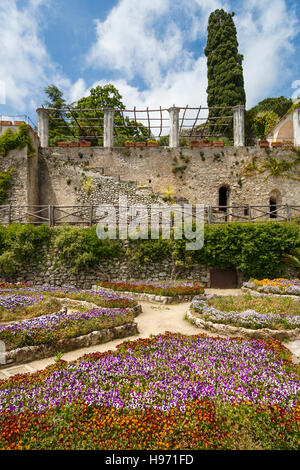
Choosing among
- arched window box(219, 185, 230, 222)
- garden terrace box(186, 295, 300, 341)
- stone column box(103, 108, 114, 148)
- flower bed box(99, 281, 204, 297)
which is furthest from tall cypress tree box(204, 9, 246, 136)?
garden terrace box(186, 295, 300, 341)

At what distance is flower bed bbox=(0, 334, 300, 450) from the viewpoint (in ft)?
9.72

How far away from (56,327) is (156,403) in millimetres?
3646

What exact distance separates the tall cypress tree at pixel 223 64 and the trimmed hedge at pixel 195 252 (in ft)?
71.1

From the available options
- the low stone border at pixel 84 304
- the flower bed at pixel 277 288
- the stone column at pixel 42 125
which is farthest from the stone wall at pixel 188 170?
the low stone border at pixel 84 304

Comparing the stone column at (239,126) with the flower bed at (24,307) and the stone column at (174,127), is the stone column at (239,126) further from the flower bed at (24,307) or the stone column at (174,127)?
the flower bed at (24,307)

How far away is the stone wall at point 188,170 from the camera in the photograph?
2078cm

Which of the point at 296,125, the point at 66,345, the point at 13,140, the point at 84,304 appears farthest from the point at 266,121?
Result: the point at 66,345

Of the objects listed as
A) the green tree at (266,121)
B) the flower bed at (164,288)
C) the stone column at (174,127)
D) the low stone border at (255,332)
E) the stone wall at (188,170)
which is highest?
the green tree at (266,121)

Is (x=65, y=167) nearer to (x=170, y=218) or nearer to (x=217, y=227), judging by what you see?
(x=170, y=218)

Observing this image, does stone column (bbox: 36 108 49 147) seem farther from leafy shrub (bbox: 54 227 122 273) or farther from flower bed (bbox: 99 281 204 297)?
flower bed (bbox: 99 281 204 297)

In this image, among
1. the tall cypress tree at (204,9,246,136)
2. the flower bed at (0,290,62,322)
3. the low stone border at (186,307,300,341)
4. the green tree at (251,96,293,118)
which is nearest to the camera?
the low stone border at (186,307,300,341)

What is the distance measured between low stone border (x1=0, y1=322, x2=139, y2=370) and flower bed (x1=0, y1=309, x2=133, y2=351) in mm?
110

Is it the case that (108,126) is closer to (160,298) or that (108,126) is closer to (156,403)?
(160,298)
